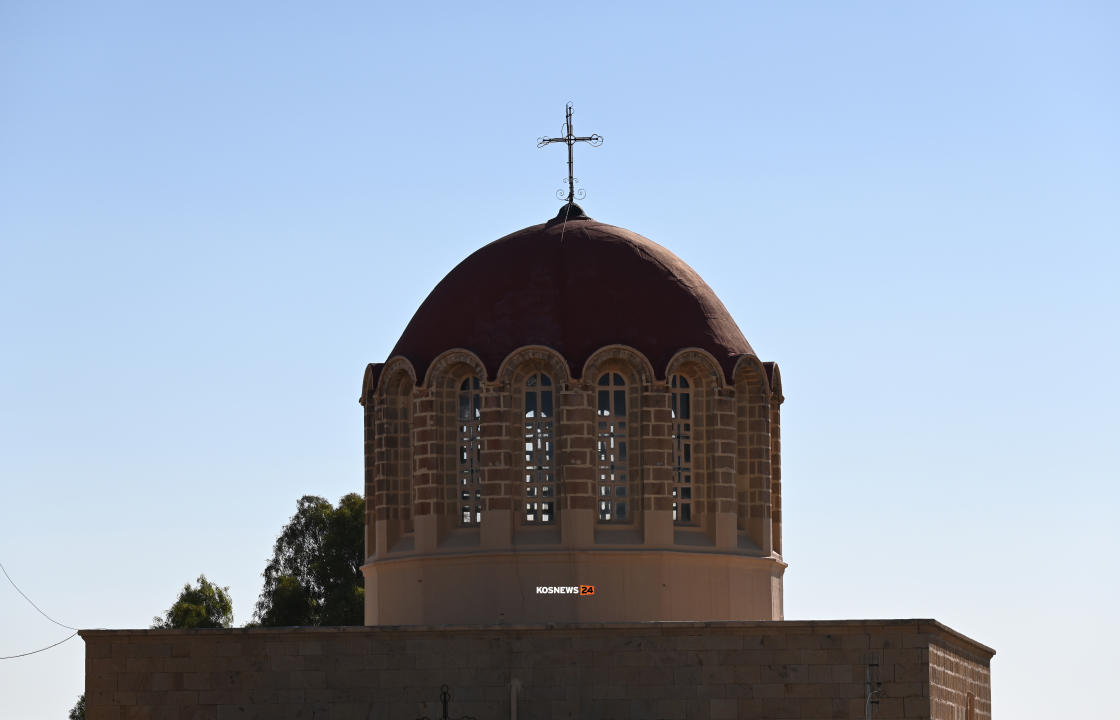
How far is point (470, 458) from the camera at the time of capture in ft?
123

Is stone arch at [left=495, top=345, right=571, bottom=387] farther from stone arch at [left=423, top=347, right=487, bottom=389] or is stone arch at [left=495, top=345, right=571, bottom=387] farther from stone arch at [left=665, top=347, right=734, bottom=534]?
stone arch at [left=665, top=347, right=734, bottom=534]

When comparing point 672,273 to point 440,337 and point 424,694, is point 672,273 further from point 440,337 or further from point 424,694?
point 424,694

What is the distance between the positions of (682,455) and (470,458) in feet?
12.6

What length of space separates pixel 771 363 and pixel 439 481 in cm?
687

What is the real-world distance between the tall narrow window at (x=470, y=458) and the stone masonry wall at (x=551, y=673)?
12.2 feet

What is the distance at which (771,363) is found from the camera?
39531mm

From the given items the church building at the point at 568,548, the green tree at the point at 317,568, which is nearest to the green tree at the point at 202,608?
the green tree at the point at 317,568

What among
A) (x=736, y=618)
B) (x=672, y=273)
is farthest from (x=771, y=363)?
(x=736, y=618)

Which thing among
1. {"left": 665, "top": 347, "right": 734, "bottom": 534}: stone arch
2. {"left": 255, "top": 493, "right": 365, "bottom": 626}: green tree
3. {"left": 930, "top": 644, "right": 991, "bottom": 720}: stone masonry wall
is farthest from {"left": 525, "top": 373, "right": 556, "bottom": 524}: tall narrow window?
{"left": 255, "top": 493, "right": 365, "bottom": 626}: green tree

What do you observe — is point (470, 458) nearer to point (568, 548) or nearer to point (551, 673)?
point (568, 548)

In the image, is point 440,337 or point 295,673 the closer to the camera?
point 295,673

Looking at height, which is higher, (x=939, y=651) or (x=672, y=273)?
(x=672, y=273)

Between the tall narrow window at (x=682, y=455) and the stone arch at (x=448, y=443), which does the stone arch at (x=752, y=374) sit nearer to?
the tall narrow window at (x=682, y=455)

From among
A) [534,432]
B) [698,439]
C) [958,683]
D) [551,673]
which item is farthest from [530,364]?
[958,683]
